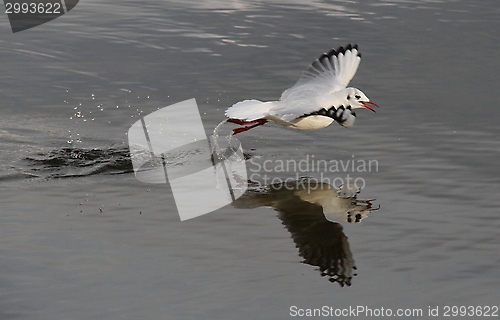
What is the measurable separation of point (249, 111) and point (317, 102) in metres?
0.71

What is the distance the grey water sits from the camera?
6.57 metres

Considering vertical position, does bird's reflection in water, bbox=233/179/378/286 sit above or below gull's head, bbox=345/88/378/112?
below

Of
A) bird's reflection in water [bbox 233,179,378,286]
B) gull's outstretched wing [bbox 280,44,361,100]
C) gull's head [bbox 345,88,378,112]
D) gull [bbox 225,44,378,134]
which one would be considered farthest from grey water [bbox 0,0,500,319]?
gull's outstretched wing [bbox 280,44,361,100]

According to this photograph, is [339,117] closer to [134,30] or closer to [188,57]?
[188,57]

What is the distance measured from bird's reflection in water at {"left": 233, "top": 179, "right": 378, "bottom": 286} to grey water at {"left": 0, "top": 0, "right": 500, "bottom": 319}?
Answer: 0.08 feet

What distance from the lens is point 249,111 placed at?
880 cm

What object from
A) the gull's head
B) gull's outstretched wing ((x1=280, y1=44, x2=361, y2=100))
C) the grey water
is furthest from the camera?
gull's outstretched wing ((x1=280, y1=44, x2=361, y2=100))

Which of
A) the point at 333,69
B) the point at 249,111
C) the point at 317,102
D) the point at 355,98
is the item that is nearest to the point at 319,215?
the point at 317,102

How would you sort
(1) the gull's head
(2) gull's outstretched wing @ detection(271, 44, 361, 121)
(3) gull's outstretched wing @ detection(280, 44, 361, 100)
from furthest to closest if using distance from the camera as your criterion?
(3) gull's outstretched wing @ detection(280, 44, 361, 100), (1) the gull's head, (2) gull's outstretched wing @ detection(271, 44, 361, 121)

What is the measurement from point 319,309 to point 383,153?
3921 mm

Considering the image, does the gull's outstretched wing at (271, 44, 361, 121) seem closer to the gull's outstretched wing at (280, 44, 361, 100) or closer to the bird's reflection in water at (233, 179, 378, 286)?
the gull's outstretched wing at (280, 44, 361, 100)

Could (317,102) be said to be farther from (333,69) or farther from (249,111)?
(333,69)

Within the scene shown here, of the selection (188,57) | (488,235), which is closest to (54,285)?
(488,235)

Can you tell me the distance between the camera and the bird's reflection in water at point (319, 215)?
7.16 meters
